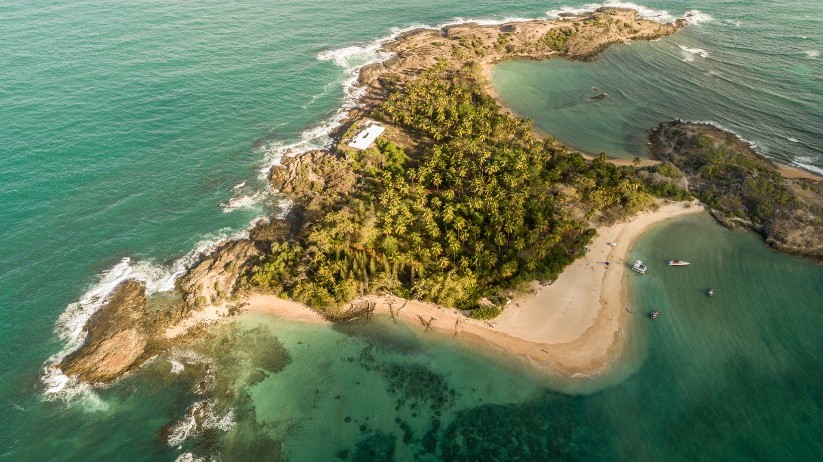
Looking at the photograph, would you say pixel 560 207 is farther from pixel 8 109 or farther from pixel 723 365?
pixel 8 109

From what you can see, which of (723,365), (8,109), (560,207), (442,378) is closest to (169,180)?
(8,109)

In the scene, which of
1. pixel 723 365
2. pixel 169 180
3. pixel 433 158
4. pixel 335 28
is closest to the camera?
pixel 723 365

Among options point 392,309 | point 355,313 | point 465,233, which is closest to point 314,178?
point 355,313

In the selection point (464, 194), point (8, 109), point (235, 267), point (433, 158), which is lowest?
point (235, 267)

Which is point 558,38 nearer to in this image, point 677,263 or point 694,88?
point 694,88

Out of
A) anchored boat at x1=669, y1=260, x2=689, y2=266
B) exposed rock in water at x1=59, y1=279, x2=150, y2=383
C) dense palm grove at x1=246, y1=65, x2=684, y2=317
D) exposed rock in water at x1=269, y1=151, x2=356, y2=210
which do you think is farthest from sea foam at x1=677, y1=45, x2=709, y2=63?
exposed rock in water at x1=59, y1=279, x2=150, y2=383

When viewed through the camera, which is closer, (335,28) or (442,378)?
(442,378)
